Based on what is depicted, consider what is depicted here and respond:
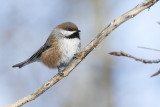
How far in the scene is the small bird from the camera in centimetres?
461

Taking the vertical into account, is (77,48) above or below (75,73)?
above

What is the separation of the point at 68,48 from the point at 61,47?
0.45ft

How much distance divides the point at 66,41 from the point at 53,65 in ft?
1.34

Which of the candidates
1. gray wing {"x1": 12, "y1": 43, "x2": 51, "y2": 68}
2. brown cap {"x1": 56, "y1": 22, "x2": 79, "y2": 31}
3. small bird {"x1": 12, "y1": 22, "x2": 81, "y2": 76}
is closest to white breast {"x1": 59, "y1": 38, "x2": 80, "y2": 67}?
small bird {"x1": 12, "y1": 22, "x2": 81, "y2": 76}

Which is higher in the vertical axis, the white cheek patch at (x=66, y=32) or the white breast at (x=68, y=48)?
the white cheek patch at (x=66, y=32)

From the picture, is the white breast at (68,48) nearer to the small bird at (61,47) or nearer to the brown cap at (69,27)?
the small bird at (61,47)

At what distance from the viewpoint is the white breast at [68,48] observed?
4.56m

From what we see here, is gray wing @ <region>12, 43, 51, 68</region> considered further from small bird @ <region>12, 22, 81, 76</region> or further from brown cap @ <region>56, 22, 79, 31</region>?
brown cap @ <region>56, 22, 79, 31</region>

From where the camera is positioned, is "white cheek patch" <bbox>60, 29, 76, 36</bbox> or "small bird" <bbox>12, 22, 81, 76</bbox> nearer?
"small bird" <bbox>12, 22, 81, 76</bbox>

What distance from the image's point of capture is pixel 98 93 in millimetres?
8383

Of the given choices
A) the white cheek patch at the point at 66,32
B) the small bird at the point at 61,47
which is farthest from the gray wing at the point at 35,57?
the white cheek patch at the point at 66,32

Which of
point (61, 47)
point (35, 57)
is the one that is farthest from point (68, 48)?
point (35, 57)

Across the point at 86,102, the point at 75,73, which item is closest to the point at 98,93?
the point at 86,102

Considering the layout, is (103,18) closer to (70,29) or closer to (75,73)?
(75,73)
